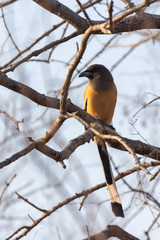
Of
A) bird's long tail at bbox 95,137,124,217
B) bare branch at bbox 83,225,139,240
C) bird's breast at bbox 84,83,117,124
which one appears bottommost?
bare branch at bbox 83,225,139,240

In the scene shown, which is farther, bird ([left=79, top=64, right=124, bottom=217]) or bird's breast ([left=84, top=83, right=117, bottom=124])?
bird's breast ([left=84, top=83, right=117, bottom=124])

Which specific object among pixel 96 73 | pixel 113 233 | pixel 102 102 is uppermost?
pixel 96 73

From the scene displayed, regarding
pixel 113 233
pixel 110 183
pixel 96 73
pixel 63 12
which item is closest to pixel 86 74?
pixel 96 73

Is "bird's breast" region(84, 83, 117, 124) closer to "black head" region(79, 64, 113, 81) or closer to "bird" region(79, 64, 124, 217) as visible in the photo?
"bird" region(79, 64, 124, 217)

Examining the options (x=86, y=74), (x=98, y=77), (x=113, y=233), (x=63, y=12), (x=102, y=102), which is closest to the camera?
(x=113, y=233)

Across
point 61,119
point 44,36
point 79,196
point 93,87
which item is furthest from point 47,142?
point 93,87

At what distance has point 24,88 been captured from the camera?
3.51 metres

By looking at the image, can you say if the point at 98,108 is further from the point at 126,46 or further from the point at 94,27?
the point at 94,27

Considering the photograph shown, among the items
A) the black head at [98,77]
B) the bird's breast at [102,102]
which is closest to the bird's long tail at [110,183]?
the bird's breast at [102,102]

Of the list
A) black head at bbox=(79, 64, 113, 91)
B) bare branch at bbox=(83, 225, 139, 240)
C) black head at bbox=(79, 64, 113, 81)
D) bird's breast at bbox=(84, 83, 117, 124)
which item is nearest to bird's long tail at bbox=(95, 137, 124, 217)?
bare branch at bbox=(83, 225, 139, 240)

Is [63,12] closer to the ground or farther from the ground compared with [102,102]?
farther from the ground

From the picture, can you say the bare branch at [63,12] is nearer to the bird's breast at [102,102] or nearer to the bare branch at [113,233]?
the bird's breast at [102,102]

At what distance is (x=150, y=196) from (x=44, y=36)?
234cm

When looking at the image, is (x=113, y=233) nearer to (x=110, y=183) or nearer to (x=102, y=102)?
(x=110, y=183)
